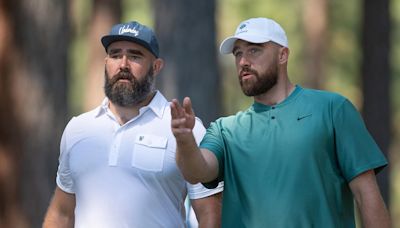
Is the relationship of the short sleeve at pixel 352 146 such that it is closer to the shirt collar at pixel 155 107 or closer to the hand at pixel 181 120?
the hand at pixel 181 120

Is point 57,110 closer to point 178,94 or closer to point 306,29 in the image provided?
point 178,94

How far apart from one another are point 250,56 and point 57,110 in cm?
694

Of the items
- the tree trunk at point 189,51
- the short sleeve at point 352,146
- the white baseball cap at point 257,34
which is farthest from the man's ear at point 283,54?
the tree trunk at point 189,51

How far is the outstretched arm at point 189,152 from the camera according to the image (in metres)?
5.82

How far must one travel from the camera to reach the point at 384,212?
20.3 feet

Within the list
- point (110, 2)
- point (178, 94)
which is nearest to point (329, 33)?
point (110, 2)

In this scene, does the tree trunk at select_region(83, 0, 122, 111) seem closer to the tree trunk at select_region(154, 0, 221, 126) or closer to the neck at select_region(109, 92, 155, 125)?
the tree trunk at select_region(154, 0, 221, 126)

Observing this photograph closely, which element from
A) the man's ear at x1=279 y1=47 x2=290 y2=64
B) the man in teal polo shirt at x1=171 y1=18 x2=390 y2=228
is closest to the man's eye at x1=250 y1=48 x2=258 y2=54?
the man in teal polo shirt at x1=171 y1=18 x2=390 y2=228

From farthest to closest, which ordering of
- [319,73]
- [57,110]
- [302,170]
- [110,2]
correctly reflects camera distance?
[319,73], [110,2], [57,110], [302,170]

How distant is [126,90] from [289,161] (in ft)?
3.83

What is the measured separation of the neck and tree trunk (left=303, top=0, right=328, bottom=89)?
1840cm

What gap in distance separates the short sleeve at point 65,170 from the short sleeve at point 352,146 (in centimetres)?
167

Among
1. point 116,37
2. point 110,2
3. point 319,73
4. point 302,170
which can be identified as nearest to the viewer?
Result: point 302,170

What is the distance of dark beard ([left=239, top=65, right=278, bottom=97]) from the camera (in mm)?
6368
